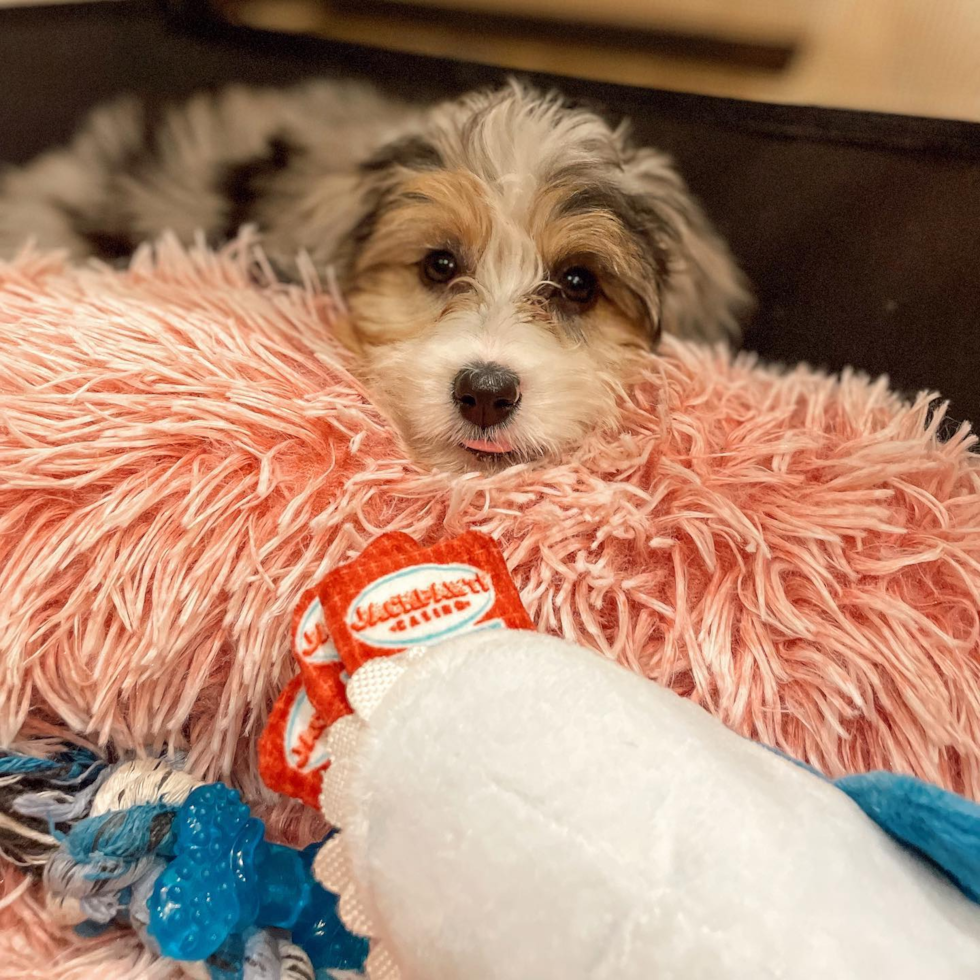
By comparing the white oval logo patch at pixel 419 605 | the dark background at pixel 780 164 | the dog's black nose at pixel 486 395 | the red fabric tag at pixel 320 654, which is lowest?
the red fabric tag at pixel 320 654

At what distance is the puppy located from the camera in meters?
1.02

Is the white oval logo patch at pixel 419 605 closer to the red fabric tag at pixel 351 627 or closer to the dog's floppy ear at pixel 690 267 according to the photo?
the red fabric tag at pixel 351 627

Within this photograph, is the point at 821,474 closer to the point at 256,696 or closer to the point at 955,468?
the point at 955,468

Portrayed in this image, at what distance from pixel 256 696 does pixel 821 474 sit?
24.3 inches

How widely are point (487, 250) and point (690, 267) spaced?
0.36 metres

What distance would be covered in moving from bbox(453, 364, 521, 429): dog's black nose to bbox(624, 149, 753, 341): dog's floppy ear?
37 cm

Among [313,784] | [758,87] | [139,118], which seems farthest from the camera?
[139,118]

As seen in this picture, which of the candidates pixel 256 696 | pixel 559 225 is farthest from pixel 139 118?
pixel 256 696

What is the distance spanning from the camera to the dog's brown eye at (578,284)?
1.17 meters

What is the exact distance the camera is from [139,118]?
1674mm

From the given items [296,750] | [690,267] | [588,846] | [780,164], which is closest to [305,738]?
[296,750]

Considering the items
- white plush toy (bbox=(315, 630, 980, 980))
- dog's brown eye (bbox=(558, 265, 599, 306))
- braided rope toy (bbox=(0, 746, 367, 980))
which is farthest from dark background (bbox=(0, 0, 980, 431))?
braided rope toy (bbox=(0, 746, 367, 980))

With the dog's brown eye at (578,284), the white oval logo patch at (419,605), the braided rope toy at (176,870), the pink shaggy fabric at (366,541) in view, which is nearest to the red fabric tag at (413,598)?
the white oval logo patch at (419,605)

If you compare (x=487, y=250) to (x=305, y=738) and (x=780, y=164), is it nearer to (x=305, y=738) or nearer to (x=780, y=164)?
(x=780, y=164)
